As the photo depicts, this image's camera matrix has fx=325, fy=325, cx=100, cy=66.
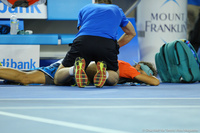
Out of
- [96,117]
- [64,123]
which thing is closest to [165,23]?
[96,117]

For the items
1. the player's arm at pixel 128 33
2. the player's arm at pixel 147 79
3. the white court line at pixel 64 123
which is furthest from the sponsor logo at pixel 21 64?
the white court line at pixel 64 123

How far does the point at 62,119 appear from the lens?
3.68ft

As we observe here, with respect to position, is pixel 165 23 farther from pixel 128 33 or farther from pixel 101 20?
pixel 101 20

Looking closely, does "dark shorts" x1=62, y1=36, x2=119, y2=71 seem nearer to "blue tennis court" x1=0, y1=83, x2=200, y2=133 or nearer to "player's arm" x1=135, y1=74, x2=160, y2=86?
"player's arm" x1=135, y1=74, x2=160, y2=86

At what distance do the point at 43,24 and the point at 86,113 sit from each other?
3621 mm

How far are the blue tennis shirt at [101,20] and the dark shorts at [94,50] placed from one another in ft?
0.18

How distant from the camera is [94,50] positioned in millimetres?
2432

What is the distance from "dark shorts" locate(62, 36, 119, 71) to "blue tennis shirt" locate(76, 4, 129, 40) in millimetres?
56

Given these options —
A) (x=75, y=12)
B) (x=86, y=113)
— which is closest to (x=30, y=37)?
(x=75, y=12)

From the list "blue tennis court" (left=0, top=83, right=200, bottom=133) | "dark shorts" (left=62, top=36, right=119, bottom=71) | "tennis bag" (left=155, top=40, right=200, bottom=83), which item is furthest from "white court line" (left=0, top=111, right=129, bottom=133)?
"tennis bag" (left=155, top=40, right=200, bottom=83)

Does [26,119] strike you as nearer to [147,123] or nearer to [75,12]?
[147,123]

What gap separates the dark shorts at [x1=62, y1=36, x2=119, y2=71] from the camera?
244cm

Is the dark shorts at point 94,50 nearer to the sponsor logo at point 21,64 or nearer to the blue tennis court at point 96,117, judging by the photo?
the blue tennis court at point 96,117

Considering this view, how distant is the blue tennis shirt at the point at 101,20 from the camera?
250cm
